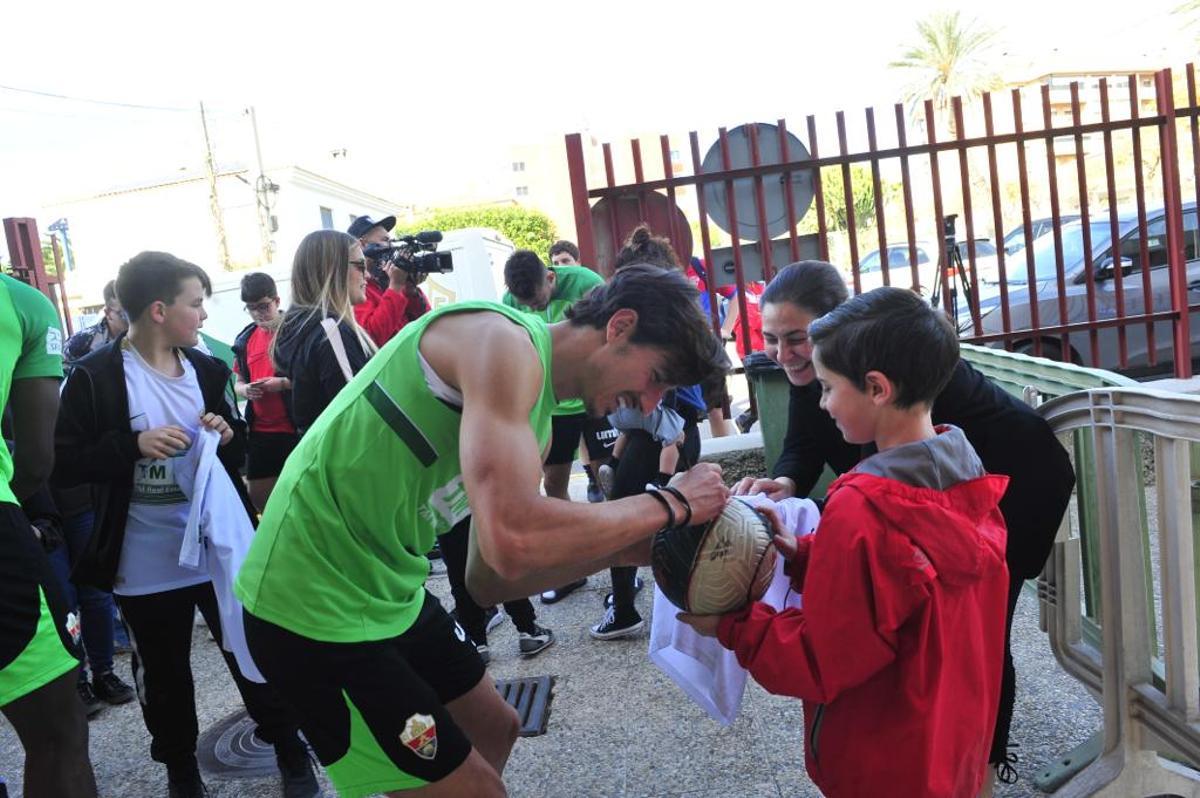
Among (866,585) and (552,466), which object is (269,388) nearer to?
(552,466)

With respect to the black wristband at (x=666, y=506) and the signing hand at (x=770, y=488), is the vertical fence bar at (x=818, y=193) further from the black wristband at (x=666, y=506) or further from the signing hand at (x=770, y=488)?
the black wristband at (x=666, y=506)

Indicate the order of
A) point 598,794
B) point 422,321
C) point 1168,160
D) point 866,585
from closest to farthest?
point 866,585 < point 422,321 < point 598,794 < point 1168,160

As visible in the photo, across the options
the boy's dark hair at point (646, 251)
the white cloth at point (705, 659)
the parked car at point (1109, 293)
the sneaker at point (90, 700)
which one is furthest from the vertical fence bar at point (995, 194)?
the sneaker at point (90, 700)

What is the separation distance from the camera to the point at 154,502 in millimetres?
3307

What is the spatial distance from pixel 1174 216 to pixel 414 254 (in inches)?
233

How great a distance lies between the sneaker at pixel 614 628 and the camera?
461 cm

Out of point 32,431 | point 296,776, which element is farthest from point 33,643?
point 296,776

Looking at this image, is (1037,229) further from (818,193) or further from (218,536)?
(218,536)

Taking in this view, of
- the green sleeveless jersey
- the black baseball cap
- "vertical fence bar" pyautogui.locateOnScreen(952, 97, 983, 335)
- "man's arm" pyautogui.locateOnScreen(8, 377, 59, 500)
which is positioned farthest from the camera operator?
"vertical fence bar" pyautogui.locateOnScreen(952, 97, 983, 335)

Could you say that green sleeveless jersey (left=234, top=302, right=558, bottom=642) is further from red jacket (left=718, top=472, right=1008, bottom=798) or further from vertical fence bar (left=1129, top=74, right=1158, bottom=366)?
vertical fence bar (left=1129, top=74, right=1158, bottom=366)

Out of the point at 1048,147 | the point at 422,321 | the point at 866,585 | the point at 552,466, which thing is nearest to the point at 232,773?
the point at 552,466

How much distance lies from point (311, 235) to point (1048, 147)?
17.2 ft

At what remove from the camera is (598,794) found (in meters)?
3.22

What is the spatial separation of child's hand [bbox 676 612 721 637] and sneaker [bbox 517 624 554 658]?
105 inches
